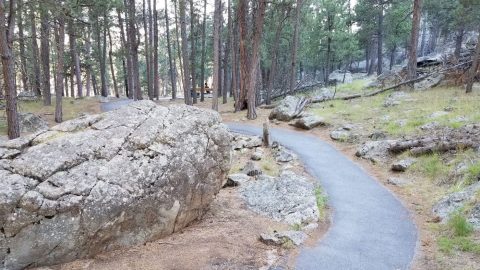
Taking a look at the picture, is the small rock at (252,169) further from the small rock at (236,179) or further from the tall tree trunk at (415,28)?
the tall tree trunk at (415,28)

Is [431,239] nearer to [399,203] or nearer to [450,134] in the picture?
[399,203]

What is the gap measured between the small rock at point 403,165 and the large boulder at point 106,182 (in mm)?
5526

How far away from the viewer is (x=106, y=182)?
5562 millimetres

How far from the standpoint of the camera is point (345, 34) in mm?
30469

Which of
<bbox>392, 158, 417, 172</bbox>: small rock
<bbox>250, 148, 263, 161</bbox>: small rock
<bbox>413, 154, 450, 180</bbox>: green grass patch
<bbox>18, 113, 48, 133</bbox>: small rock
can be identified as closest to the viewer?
<bbox>413, 154, 450, 180</bbox>: green grass patch

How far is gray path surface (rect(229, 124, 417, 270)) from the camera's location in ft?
18.8

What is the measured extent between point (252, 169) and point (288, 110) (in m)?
8.51

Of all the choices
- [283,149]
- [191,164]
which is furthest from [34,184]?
[283,149]

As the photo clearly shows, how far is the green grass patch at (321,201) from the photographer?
7665 mm

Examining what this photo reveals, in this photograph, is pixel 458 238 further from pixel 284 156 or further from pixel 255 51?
pixel 255 51

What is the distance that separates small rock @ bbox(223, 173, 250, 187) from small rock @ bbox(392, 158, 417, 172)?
4.27 m

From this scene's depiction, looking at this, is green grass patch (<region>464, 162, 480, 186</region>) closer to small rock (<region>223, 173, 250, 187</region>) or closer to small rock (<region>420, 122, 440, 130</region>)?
small rock (<region>420, 122, 440, 130</region>)

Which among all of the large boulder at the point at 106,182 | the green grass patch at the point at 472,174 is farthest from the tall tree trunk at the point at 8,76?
the green grass patch at the point at 472,174

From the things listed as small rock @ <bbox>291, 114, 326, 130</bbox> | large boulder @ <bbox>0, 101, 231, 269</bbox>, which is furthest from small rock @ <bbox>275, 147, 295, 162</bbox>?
large boulder @ <bbox>0, 101, 231, 269</bbox>
